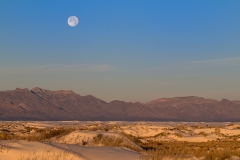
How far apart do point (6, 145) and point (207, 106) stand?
574ft

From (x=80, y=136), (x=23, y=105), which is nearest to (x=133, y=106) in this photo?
(x=23, y=105)

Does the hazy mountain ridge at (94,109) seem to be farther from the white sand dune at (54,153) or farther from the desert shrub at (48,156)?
the desert shrub at (48,156)

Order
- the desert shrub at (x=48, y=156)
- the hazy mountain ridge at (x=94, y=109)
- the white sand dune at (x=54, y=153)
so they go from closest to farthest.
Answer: the desert shrub at (x=48, y=156), the white sand dune at (x=54, y=153), the hazy mountain ridge at (x=94, y=109)

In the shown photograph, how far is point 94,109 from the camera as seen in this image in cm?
16775

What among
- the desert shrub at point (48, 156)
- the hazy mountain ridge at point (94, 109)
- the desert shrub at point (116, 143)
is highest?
the hazy mountain ridge at point (94, 109)

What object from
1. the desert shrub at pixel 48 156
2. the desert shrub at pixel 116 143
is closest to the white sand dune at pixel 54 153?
the desert shrub at pixel 48 156

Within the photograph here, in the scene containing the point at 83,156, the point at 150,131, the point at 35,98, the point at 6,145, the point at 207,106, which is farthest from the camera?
the point at 207,106

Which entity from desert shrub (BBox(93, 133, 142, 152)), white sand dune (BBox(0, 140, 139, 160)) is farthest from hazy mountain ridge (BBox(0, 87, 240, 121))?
white sand dune (BBox(0, 140, 139, 160))

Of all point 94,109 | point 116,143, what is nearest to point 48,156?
point 116,143

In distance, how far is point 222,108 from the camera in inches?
6993

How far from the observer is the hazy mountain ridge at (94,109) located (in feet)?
500

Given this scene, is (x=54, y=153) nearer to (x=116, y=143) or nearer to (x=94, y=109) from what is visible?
(x=116, y=143)

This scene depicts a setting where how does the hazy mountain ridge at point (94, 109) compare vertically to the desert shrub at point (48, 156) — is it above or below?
above

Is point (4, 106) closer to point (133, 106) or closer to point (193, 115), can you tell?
point (133, 106)
